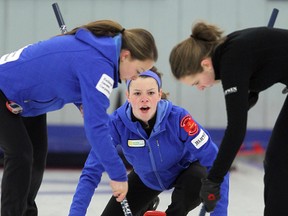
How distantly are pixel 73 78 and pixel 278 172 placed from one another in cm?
86

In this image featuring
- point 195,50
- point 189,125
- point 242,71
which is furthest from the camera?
point 189,125

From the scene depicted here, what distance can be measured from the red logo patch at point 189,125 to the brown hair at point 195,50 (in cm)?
42

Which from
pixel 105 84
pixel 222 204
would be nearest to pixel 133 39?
pixel 105 84

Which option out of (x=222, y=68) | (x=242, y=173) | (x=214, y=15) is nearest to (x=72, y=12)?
(x=214, y=15)

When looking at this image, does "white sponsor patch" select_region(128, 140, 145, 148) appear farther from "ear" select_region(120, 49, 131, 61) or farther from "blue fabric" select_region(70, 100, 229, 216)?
"ear" select_region(120, 49, 131, 61)

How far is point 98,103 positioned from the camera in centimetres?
223

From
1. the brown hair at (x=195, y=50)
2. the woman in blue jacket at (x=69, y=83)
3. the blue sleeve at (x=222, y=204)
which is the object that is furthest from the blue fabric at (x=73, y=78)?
the blue sleeve at (x=222, y=204)

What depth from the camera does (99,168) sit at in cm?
263

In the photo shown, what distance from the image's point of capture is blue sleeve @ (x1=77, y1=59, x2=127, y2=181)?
2221 mm

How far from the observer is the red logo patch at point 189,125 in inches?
102

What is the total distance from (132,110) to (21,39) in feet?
10.9

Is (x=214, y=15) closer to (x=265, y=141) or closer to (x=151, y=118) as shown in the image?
(x=265, y=141)

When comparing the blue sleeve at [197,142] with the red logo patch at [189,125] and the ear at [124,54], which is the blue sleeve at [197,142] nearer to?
the red logo patch at [189,125]

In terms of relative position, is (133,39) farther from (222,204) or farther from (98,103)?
(222,204)
